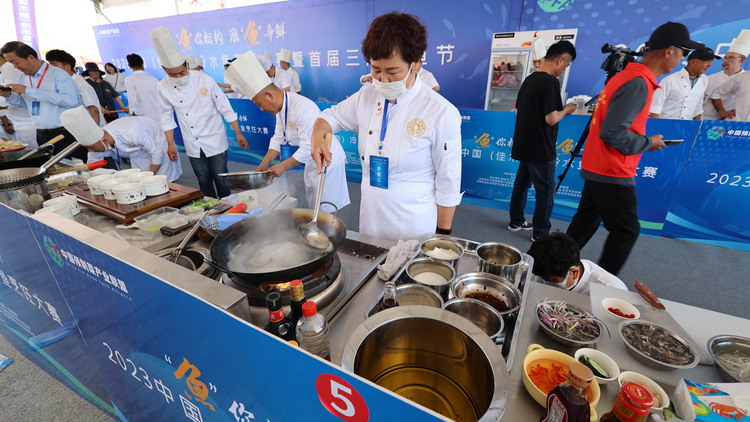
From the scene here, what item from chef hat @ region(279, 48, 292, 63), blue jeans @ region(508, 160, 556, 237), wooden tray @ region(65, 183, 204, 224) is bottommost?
blue jeans @ region(508, 160, 556, 237)

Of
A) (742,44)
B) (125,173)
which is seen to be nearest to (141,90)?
(125,173)

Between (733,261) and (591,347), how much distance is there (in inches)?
134

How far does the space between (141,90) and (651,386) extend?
6.22 metres

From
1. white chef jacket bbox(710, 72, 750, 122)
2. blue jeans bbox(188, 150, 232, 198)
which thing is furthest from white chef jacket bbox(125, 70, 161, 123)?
white chef jacket bbox(710, 72, 750, 122)

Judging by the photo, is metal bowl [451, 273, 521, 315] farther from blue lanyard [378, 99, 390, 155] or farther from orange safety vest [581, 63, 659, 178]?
orange safety vest [581, 63, 659, 178]

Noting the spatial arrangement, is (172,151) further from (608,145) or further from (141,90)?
(608,145)

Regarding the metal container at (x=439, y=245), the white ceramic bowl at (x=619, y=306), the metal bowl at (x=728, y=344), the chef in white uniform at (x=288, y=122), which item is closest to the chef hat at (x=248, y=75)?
the chef in white uniform at (x=288, y=122)

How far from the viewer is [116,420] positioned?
4.92 ft

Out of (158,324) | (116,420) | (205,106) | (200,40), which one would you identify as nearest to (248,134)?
(205,106)

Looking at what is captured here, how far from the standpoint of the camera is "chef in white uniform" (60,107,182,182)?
2.29 m

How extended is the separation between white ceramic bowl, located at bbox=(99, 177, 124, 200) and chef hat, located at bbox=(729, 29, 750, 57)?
21.0 ft

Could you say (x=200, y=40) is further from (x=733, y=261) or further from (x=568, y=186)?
(x=733, y=261)

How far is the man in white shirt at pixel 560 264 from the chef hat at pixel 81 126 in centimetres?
287

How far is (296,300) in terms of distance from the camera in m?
0.85
